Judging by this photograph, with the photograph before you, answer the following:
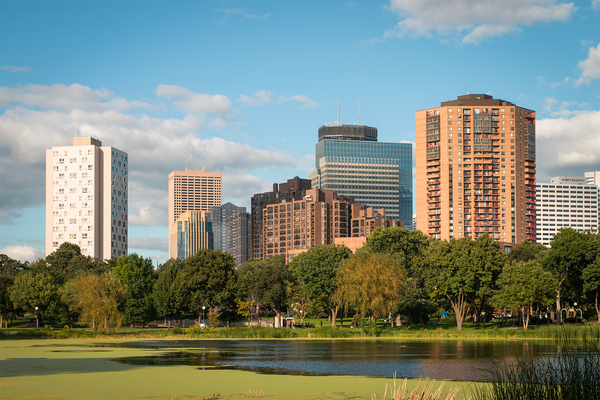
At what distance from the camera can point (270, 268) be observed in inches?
5172

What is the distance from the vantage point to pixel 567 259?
10419 centimetres

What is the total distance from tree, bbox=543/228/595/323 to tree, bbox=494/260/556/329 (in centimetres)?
630

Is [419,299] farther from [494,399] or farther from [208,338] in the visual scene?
[494,399]

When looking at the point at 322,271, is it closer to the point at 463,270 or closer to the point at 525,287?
the point at 463,270

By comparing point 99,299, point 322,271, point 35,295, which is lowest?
point 35,295

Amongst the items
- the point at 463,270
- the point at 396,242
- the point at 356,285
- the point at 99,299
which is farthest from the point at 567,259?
the point at 99,299

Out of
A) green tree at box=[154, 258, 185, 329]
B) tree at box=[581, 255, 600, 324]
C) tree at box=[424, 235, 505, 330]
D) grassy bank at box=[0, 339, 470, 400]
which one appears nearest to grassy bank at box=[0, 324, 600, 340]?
tree at box=[424, 235, 505, 330]

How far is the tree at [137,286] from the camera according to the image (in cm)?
11988

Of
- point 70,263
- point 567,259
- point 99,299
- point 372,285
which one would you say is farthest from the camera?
point 70,263

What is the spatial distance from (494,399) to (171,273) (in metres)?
119

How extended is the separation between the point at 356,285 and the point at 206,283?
122ft

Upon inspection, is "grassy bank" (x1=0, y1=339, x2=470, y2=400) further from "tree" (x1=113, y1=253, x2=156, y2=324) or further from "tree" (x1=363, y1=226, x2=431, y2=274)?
"tree" (x1=363, y1=226, x2=431, y2=274)

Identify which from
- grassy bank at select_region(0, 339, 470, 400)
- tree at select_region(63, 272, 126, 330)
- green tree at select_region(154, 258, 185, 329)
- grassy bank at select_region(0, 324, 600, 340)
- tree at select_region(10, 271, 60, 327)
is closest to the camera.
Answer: grassy bank at select_region(0, 339, 470, 400)

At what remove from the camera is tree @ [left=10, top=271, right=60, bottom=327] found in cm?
11651
